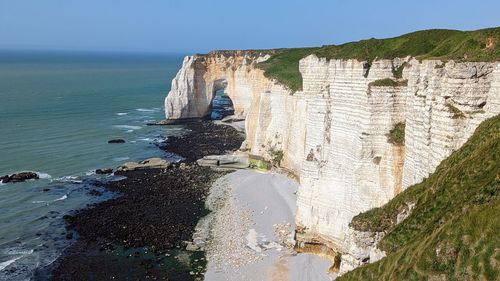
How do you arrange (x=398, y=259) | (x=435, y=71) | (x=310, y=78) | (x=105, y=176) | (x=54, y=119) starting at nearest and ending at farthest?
(x=398, y=259)
(x=435, y=71)
(x=310, y=78)
(x=105, y=176)
(x=54, y=119)

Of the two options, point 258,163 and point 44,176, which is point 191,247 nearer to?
point 258,163

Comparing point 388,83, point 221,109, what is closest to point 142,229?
point 388,83

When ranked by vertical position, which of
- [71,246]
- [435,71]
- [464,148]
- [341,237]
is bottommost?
[71,246]

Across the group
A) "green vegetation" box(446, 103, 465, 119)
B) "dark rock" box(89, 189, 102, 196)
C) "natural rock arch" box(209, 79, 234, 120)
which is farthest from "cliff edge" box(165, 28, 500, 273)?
"natural rock arch" box(209, 79, 234, 120)

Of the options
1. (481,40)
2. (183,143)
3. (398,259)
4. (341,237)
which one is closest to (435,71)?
(481,40)

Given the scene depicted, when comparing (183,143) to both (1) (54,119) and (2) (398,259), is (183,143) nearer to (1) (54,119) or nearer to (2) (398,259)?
(1) (54,119)
